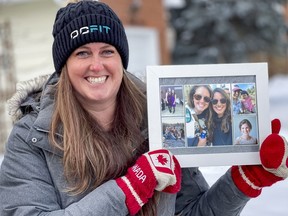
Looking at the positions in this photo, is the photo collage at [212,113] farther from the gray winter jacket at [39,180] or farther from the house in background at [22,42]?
the house in background at [22,42]

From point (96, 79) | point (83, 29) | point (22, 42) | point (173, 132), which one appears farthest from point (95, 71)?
point (22, 42)

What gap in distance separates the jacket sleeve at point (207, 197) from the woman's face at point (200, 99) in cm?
32

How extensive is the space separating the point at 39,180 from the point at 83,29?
55 cm

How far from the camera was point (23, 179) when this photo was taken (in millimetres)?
1811

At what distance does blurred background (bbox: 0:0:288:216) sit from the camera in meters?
7.57

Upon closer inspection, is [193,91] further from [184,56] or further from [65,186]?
[184,56]

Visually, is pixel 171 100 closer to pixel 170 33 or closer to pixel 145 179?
pixel 145 179

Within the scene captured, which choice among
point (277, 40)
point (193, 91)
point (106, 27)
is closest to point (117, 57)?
point (106, 27)

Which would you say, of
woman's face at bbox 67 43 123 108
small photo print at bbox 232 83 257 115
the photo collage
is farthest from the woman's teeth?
small photo print at bbox 232 83 257 115

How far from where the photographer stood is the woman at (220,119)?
6.51ft

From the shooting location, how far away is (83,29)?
6.26 ft

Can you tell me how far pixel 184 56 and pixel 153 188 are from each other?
1191cm

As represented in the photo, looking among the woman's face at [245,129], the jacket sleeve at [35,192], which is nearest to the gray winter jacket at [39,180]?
the jacket sleeve at [35,192]

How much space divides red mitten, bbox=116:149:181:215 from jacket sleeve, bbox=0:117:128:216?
0.09 feet
